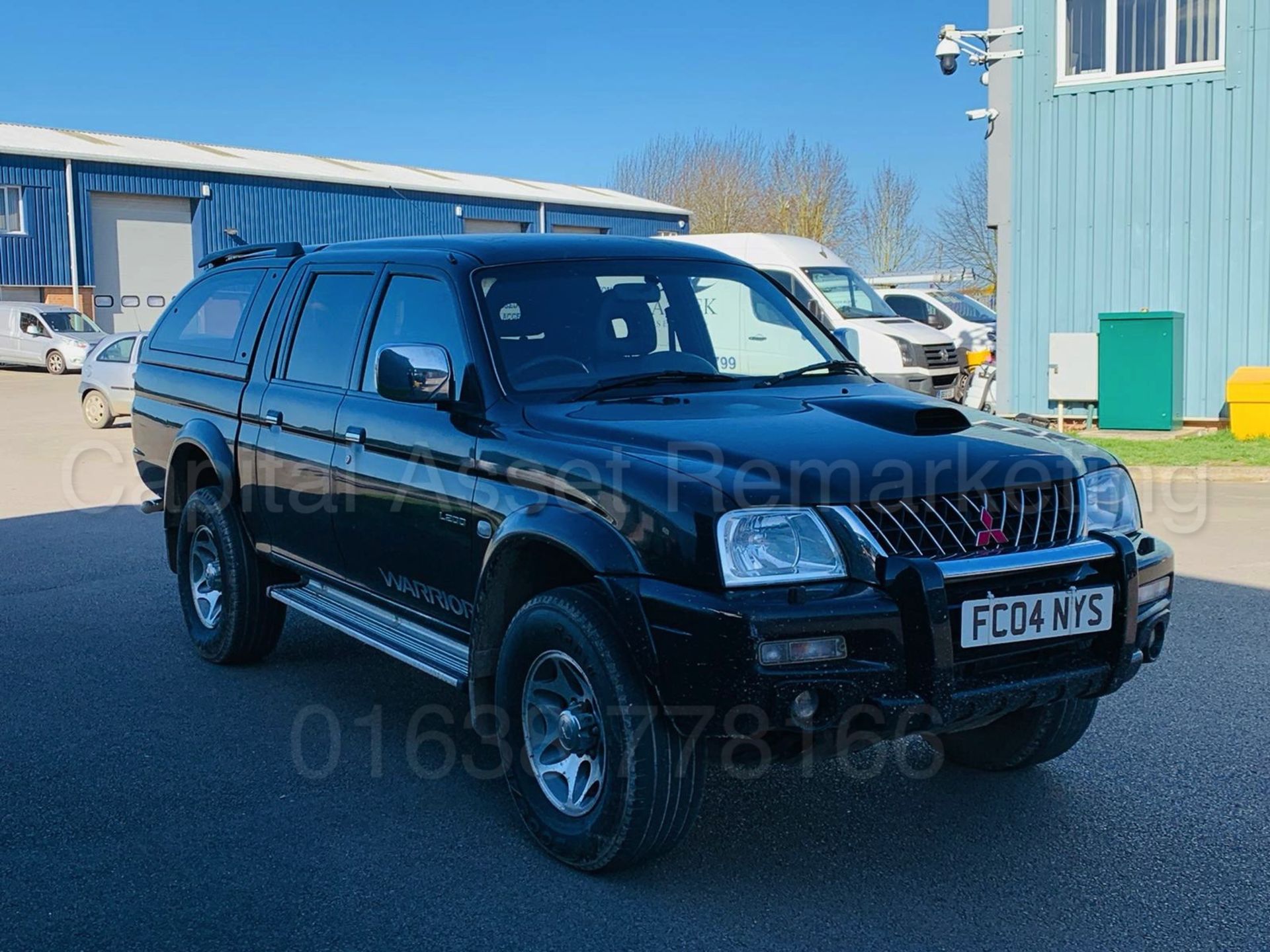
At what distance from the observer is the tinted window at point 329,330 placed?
530 centimetres

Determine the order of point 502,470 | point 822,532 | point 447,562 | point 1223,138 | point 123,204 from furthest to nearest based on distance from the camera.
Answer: point 123,204
point 1223,138
point 447,562
point 502,470
point 822,532

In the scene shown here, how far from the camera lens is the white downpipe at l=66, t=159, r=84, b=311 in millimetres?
37281

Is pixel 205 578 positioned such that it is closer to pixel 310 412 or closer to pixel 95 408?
pixel 310 412

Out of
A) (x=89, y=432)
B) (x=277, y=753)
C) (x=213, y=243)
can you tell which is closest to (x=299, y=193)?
(x=213, y=243)

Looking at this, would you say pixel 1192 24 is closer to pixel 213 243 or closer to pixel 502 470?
pixel 502 470

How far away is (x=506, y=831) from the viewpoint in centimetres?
425

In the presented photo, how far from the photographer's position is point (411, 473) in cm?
470

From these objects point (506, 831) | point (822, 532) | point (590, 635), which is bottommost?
point (506, 831)

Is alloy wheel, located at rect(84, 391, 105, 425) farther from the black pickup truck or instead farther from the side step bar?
the side step bar

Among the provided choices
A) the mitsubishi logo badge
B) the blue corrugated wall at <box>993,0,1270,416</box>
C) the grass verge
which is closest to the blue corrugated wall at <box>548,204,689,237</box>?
the blue corrugated wall at <box>993,0,1270,416</box>

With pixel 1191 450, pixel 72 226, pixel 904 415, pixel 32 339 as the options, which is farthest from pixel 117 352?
pixel 72 226

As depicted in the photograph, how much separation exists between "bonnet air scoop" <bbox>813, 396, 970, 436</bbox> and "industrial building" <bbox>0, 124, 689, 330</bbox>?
30.3 metres

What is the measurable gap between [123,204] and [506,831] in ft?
128

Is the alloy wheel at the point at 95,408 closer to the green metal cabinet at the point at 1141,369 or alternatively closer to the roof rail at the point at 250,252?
the roof rail at the point at 250,252
